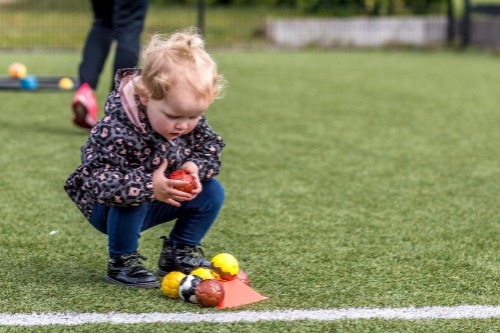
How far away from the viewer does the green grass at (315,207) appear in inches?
112

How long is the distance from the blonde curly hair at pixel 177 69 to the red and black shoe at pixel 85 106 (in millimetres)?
2516

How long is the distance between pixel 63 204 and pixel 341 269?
138 centimetres

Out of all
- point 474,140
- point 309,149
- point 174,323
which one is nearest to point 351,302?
point 174,323

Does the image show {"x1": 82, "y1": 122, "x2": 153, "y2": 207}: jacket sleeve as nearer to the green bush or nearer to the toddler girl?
the toddler girl

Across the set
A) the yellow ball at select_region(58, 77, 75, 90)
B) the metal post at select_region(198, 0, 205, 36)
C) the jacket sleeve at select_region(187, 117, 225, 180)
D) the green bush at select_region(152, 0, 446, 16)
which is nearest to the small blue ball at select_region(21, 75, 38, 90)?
the yellow ball at select_region(58, 77, 75, 90)

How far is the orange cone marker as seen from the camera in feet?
9.04

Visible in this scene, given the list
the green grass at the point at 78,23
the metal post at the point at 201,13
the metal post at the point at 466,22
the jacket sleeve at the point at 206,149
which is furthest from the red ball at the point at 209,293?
the metal post at the point at 466,22

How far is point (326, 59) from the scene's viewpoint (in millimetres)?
10273

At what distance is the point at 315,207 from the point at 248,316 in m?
1.42

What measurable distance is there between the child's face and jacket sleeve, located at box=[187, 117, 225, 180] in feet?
0.49

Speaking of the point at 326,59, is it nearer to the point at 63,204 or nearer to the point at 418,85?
the point at 418,85

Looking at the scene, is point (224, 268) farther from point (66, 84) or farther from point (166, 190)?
point (66, 84)

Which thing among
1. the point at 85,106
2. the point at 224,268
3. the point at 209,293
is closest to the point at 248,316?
the point at 209,293

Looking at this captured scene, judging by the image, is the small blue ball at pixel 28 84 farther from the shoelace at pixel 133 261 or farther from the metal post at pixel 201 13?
the metal post at pixel 201 13
